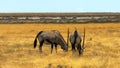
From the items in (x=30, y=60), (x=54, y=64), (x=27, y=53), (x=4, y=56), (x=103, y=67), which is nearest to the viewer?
(x=103, y=67)

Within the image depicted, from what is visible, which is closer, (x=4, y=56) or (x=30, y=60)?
(x=30, y=60)

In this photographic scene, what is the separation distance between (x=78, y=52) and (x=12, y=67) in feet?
21.5

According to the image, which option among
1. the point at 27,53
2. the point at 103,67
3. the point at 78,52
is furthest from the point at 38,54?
the point at 103,67

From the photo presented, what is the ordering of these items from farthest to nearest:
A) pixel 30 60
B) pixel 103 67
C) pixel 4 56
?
pixel 4 56, pixel 30 60, pixel 103 67

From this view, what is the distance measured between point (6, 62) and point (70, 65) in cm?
401

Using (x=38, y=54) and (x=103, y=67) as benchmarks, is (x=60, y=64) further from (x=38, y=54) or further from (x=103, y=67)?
(x=38, y=54)

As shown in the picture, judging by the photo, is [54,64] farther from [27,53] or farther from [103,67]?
[27,53]

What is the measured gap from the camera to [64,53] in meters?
25.0

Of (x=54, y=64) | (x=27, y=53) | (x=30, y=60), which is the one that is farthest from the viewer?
(x=27, y=53)

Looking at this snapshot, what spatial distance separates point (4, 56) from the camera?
23875mm

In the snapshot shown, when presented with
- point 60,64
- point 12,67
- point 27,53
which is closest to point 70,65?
point 60,64

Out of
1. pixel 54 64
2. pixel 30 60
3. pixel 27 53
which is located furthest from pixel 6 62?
pixel 27 53

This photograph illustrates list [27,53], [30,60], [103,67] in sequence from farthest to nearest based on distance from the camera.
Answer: [27,53] < [30,60] < [103,67]

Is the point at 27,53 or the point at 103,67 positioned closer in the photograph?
the point at 103,67
